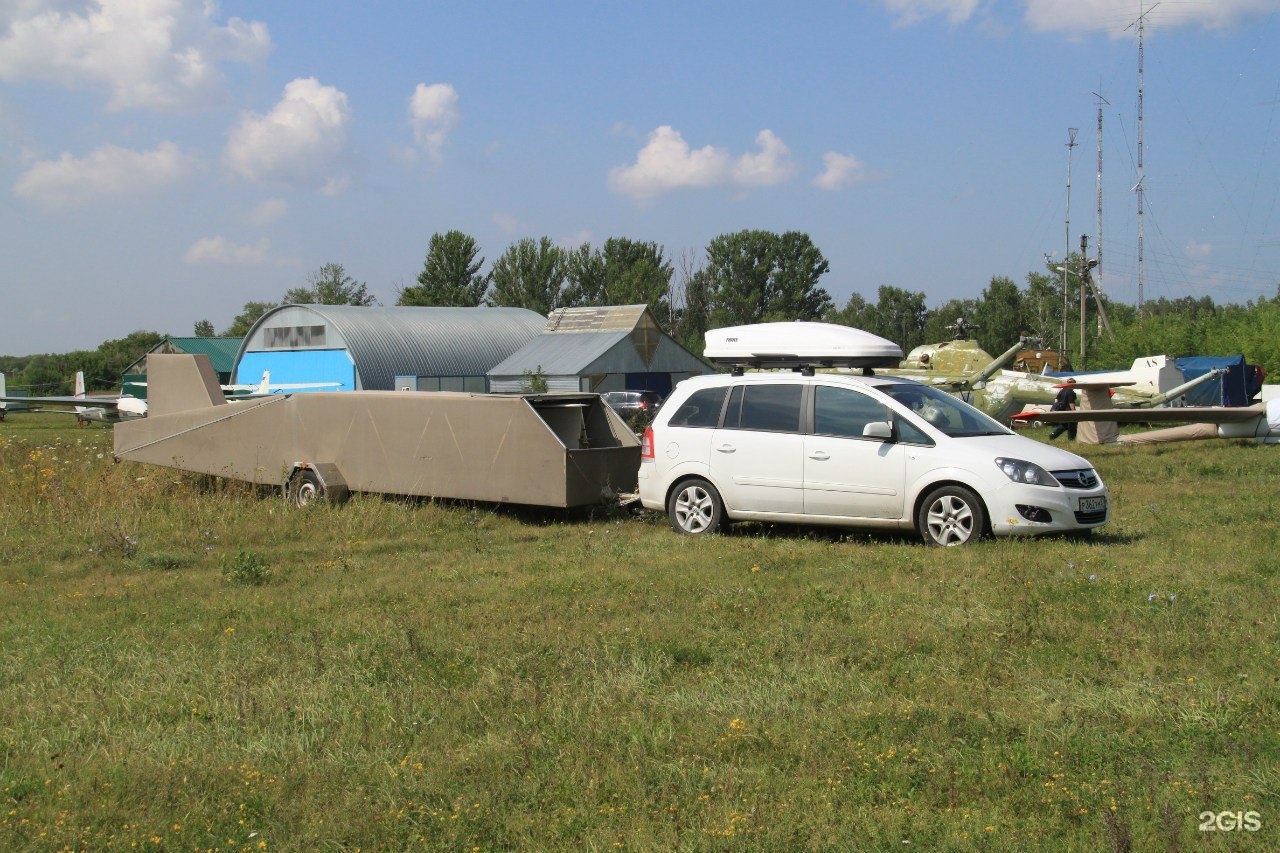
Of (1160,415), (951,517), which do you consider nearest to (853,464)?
(951,517)

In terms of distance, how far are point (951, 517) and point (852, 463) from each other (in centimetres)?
109

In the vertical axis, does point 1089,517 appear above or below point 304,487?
above

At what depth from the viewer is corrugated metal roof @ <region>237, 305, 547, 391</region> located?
53906mm

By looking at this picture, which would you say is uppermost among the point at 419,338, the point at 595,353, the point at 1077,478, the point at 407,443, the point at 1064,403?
the point at 419,338

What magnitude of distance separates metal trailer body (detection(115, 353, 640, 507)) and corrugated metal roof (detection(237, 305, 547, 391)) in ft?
123

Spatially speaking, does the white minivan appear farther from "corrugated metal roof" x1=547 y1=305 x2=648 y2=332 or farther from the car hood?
"corrugated metal roof" x1=547 y1=305 x2=648 y2=332

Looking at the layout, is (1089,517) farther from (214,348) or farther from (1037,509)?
(214,348)

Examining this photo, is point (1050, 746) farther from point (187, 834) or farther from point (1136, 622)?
point (187, 834)

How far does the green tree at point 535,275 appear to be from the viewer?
84875 millimetres

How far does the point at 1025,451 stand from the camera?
10344 millimetres

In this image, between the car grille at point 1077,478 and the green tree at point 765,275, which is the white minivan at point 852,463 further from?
the green tree at point 765,275

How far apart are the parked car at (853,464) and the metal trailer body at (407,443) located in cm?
139

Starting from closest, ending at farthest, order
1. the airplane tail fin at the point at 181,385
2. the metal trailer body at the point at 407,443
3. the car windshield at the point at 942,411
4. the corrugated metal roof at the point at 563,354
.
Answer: the car windshield at the point at 942,411, the metal trailer body at the point at 407,443, the airplane tail fin at the point at 181,385, the corrugated metal roof at the point at 563,354

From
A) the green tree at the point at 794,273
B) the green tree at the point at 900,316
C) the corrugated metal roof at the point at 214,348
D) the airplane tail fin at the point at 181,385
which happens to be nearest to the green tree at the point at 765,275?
the green tree at the point at 794,273
